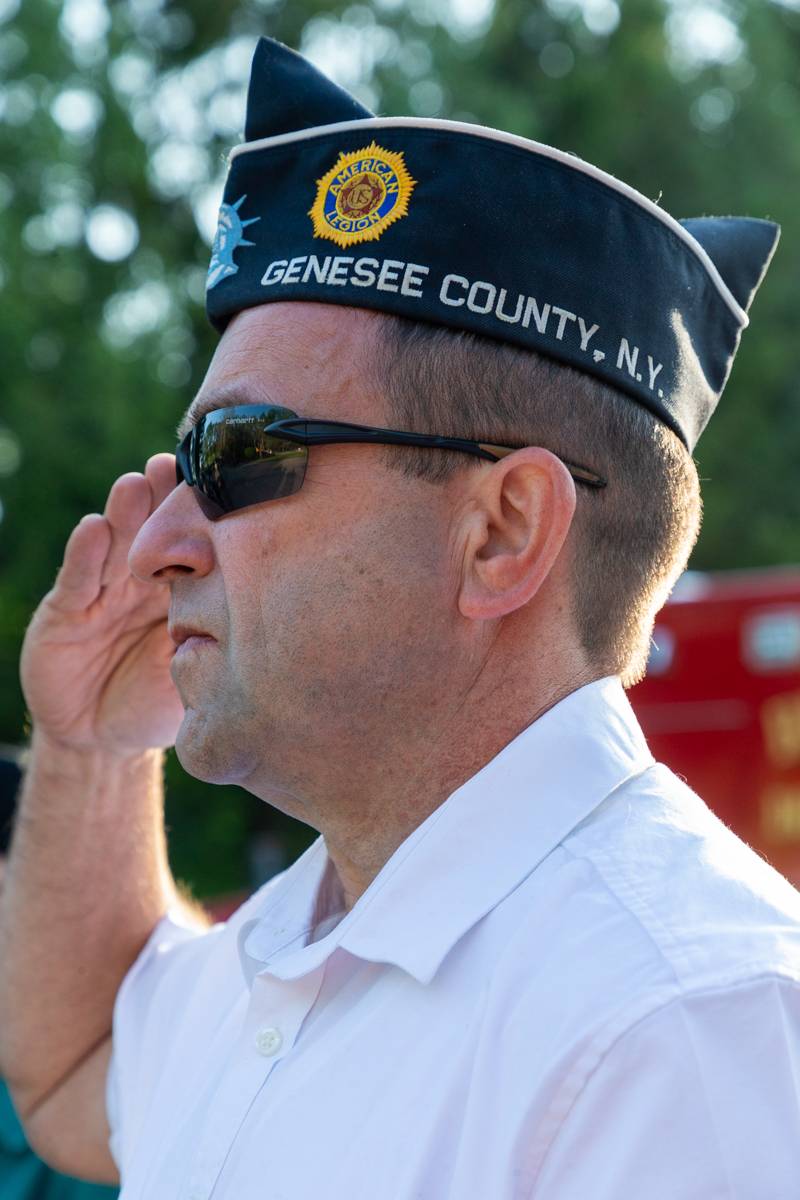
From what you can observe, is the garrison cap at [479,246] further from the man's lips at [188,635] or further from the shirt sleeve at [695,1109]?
the shirt sleeve at [695,1109]

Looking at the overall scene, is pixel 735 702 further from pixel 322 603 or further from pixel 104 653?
pixel 322 603

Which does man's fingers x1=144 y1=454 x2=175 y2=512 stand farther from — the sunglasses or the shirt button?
the shirt button

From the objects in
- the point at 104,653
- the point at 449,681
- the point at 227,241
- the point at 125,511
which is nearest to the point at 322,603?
the point at 449,681

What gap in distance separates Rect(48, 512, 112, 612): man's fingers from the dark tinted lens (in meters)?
0.55

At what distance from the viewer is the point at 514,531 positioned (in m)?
1.85

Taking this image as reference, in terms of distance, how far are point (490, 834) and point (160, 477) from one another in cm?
107

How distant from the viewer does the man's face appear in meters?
1.83

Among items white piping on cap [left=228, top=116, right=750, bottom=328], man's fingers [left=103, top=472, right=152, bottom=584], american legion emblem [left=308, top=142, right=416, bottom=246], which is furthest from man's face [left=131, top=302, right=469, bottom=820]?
man's fingers [left=103, top=472, right=152, bottom=584]

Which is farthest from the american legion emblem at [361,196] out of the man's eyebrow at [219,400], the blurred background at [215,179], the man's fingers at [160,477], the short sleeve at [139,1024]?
the blurred background at [215,179]

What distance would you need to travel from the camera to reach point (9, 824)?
3447 millimetres

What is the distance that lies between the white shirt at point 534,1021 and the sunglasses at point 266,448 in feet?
A: 1.24

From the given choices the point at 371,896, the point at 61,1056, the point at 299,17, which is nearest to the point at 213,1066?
the point at 371,896

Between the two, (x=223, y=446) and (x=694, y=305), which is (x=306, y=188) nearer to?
(x=223, y=446)

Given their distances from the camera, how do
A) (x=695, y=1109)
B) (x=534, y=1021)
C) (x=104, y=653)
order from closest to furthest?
(x=695, y=1109) → (x=534, y=1021) → (x=104, y=653)
